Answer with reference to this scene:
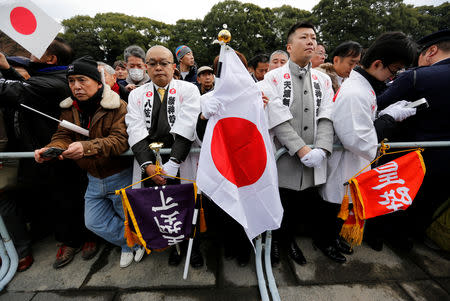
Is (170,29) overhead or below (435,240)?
overhead

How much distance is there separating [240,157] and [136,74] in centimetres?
291

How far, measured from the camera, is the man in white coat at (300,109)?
2127 millimetres

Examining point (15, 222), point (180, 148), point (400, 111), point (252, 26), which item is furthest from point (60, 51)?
point (252, 26)

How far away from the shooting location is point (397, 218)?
264cm

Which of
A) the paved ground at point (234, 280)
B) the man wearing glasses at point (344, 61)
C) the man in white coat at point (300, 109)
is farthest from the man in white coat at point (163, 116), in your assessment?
the man wearing glasses at point (344, 61)

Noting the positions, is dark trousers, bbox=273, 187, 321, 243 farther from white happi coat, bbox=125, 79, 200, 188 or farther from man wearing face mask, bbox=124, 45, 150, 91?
man wearing face mask, bbox=124, 45, 150, 91

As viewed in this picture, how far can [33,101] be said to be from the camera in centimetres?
229

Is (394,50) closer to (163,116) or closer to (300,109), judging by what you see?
(300,109)

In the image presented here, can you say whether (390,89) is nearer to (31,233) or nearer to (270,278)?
(270,278)

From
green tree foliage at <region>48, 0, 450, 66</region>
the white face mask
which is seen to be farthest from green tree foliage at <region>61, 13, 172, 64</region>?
the white face mask

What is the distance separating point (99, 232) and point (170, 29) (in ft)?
145

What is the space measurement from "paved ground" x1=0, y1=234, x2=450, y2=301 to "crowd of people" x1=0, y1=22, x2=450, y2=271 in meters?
0.13

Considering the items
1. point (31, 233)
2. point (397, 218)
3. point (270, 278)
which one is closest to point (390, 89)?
point (397, 218)

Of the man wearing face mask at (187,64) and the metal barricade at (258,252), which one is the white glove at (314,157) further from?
the man wearing face mask at (187,64)
